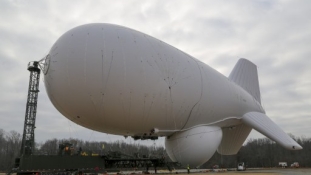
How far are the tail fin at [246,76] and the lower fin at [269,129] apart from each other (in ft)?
13.3

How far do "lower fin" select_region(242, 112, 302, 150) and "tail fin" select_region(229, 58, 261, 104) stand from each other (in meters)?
4.06

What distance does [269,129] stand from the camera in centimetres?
2427

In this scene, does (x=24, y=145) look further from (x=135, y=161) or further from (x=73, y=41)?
(x=73, y=41)

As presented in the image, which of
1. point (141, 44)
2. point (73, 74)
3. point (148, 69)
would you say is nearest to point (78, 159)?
point (73, 74)

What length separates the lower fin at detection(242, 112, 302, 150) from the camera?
23.2m

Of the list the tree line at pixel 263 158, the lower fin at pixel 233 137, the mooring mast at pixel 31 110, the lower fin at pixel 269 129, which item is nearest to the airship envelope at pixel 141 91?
the lower fin at pixel 269 129

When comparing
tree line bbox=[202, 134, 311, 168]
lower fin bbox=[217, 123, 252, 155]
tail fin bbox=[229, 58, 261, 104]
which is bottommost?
tree line bbox=[202, 134, 311, 168]

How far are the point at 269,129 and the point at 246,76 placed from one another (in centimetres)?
754

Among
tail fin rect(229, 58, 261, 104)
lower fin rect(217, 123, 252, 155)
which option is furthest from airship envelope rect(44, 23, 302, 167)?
tail fin rect(229, 58, 261, 104)

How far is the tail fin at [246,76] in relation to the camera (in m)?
29.4

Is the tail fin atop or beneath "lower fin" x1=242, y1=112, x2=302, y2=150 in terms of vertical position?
atop

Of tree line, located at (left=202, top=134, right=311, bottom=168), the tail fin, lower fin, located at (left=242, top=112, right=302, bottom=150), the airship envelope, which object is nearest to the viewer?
the airship envelope

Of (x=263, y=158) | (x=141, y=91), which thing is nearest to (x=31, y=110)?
(x=141, y=91)

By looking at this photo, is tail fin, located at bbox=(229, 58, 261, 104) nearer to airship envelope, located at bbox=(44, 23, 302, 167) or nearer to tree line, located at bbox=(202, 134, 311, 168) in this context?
airship envelope, located at bbox=(44, 23, 302, 167)
